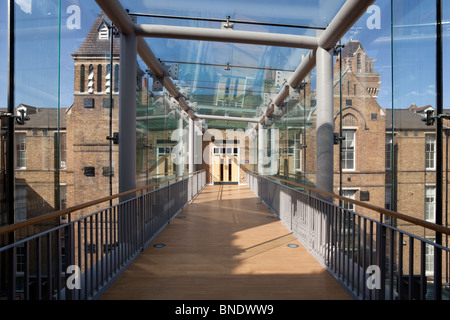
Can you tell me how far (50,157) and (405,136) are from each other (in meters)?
3.55

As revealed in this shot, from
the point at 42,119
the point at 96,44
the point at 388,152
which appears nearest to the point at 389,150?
the point at 388,152

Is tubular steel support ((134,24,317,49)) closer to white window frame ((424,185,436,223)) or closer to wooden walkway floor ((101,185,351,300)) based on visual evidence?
white window frame ((424,185,436,223))

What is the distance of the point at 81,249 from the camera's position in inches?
93.5

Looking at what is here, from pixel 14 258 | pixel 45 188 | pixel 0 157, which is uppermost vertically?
pixel 0 157

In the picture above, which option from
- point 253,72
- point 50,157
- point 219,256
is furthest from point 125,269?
point 253,72

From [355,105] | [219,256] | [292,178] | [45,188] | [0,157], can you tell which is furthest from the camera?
[292,178]

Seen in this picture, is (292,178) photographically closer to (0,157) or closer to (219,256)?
(219,256)

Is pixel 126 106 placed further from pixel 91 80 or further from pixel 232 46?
pixel 232 46

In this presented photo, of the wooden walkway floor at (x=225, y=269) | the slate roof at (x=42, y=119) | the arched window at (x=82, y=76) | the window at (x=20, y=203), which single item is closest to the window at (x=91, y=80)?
the arched window at (x=82, y=76)

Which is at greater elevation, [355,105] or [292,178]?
[355,105]

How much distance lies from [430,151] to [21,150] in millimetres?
3438

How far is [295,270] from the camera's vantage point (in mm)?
2992

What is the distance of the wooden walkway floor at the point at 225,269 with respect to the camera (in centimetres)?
244

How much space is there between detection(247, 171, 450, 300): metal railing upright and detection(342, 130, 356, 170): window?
3.99 ft
